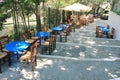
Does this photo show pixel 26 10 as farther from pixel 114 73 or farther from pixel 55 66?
pixel 114 73

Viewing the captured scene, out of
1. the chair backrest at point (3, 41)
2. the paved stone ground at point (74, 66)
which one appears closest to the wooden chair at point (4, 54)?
the chair backrest at point (3, 41)

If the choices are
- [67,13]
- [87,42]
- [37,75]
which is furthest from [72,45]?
[67,13]

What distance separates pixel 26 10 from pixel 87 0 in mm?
28450

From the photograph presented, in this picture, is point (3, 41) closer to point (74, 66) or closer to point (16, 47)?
point (16, 47)

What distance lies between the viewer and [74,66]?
10258 mm

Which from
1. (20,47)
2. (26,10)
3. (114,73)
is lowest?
(114,73)

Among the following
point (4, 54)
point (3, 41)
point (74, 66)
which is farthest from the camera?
point (3, 41)

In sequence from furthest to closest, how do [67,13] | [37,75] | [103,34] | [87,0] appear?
[87,0], [67,13], [103,34], [37,75]

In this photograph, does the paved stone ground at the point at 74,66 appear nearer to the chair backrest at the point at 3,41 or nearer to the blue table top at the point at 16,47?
the blue table top at the point at 16,47

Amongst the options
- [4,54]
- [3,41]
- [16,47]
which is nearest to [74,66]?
[16,47]

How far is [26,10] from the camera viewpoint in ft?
54.4

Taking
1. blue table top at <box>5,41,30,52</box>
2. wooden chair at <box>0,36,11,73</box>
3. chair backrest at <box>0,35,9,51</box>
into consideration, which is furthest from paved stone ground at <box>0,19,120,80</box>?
chair backrest at <box>0,35,9,51</box>

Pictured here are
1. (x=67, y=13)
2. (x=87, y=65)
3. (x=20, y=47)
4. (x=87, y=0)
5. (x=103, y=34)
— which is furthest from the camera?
(x=87, y=0)

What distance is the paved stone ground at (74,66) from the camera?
8.98 metres
